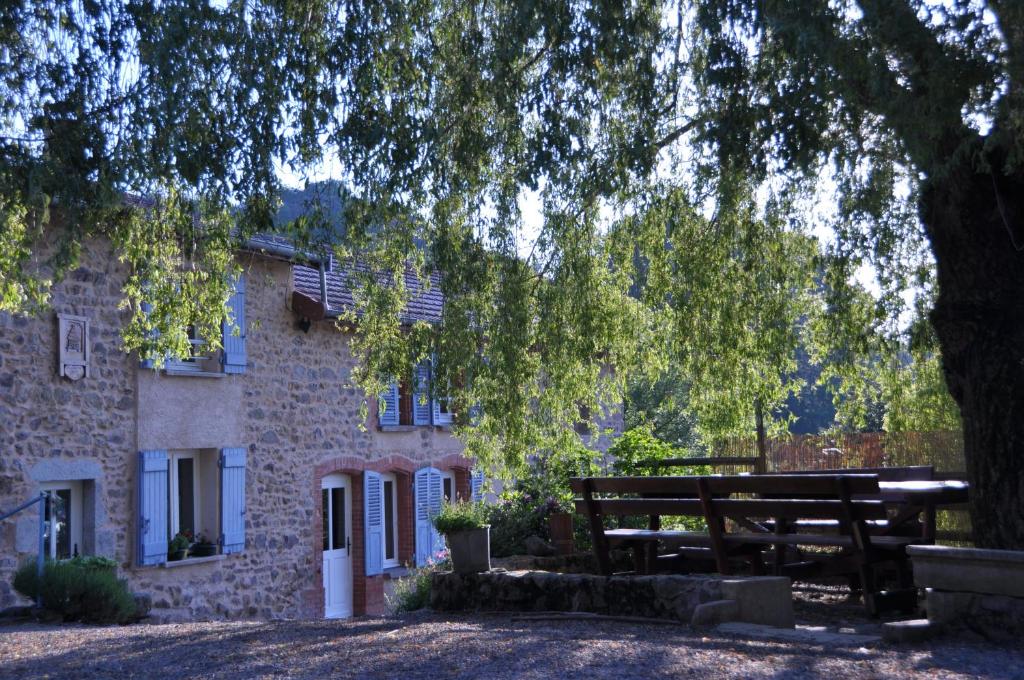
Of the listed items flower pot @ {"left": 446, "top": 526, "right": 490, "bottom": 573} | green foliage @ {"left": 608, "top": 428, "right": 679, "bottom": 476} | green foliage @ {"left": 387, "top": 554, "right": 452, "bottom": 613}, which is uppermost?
green foliage @ {"left": 608, "top": 428, "right": 679, "bottom": 476}

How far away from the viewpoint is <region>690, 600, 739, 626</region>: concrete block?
6.05 meters

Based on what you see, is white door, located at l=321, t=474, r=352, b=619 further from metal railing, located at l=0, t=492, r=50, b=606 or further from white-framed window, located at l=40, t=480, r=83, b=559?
metal railing, located at l=0, t=492, r=50, b=606

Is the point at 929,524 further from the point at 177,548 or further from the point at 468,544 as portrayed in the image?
the point at 177,548

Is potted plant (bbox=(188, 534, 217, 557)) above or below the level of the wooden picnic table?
below

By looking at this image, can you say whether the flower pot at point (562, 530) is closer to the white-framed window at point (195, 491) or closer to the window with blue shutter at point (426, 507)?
the white-framed window at point (195, 491)

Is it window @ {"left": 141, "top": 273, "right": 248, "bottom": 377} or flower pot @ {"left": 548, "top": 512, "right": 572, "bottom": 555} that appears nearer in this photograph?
flower pot @ {"left": 548, "top": 512, "right": 572, "bottom": 555}

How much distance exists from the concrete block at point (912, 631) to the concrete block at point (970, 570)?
21cm

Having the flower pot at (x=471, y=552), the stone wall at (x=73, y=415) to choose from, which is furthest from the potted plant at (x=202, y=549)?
the flower pot at (x=471, y=552)

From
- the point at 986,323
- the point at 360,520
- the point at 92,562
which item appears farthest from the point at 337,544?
the point at 986,323

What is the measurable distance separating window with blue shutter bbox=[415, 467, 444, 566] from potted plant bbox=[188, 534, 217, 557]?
370 cm

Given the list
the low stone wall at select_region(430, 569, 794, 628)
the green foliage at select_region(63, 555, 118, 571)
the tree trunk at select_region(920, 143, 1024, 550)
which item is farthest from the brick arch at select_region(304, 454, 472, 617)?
the tree trunk at select_region(920, 143, 1024, 550)

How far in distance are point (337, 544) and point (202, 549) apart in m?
2.81

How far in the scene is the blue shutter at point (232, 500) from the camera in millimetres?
→ 12695

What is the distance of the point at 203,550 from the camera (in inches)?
496
